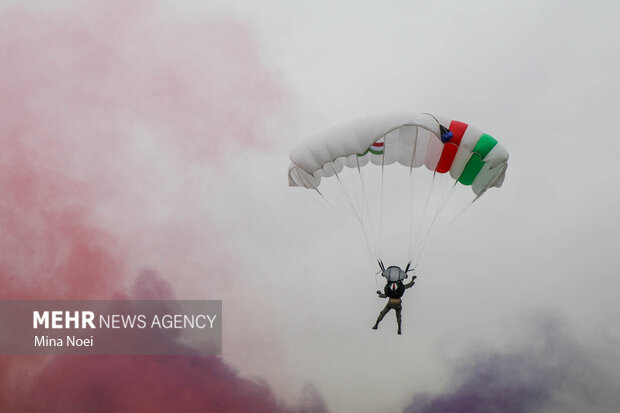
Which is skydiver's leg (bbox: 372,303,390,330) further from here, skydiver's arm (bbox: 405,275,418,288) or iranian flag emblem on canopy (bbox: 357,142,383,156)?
iranian flag emblem on canopy (bbox: 357,142,383,156)

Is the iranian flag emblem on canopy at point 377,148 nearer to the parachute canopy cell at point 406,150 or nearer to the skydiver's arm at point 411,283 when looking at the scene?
the parachute canopy cell at point 406,150

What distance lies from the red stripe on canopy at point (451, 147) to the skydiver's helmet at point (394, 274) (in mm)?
3727

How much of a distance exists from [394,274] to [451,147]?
4368mm

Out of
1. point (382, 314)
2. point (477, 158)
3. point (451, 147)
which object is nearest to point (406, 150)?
point (451, 147)

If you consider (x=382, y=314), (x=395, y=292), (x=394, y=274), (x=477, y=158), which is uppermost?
(x=477, y=158)

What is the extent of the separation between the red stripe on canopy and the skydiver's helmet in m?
3.73

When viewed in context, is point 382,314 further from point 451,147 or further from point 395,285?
point 451,147

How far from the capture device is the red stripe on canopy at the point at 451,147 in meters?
18.2

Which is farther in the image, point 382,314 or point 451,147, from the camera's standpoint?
point 451,147

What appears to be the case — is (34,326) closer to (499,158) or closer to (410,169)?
(410,169)

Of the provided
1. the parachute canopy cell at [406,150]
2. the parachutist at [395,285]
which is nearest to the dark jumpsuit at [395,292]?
the parachutist at [395,285]

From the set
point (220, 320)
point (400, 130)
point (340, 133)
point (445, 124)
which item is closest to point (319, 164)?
point (340, 133)

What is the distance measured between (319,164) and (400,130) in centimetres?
275

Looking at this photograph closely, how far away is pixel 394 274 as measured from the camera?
18531mm
